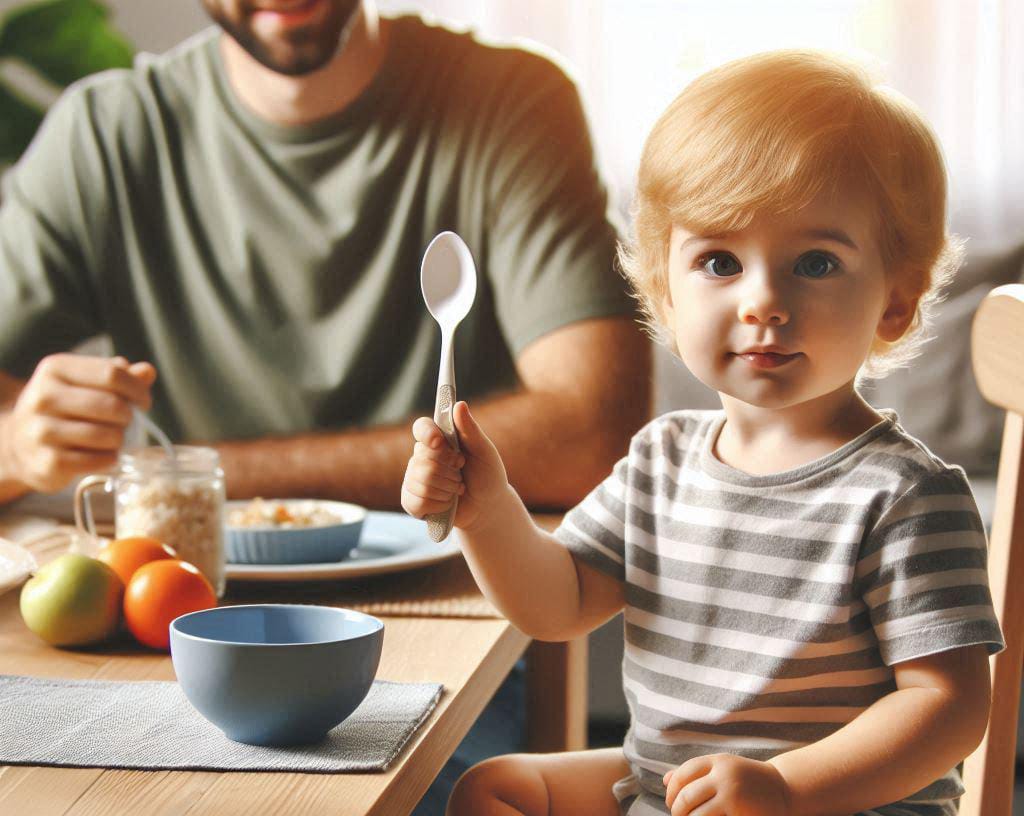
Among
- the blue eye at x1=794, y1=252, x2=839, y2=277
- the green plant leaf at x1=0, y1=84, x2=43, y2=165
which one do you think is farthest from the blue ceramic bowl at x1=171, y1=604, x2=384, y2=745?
the green plant leaf at x1=0, y1=84, x2=43, y2=165

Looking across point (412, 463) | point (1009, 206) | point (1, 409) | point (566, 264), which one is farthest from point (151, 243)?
point (1009, 206)

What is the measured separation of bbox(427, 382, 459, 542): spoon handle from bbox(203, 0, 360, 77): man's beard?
1162 mm

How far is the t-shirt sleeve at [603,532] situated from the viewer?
3.04 feet

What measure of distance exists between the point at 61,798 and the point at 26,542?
28.3 inches

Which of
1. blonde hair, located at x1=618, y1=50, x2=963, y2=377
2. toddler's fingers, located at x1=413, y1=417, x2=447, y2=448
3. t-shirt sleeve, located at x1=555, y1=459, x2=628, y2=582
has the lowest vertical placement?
t-shirt sleeve, located at x1=555, y1=459, x2=628, y2=582

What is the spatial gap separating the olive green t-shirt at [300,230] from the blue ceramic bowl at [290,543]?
671 mm

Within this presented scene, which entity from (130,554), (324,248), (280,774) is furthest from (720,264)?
(324,248)

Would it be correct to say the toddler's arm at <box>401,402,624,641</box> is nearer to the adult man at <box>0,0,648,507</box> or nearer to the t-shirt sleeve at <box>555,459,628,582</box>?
the t-shirt sleeve at <box>555,459,628,582</box>

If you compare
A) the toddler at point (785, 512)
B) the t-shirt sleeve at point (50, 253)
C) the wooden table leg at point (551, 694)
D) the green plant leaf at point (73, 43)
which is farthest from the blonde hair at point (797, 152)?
the green plant leaf at point (73, 43)

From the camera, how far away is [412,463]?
2.72 ft

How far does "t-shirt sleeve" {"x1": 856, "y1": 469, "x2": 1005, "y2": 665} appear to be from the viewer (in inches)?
29.9

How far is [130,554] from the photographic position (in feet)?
3.31

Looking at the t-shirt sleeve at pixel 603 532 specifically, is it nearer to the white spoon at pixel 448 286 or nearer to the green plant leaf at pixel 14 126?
the white spoon at pixel 448 286

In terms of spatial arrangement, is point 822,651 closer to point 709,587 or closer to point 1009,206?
point 709,587
